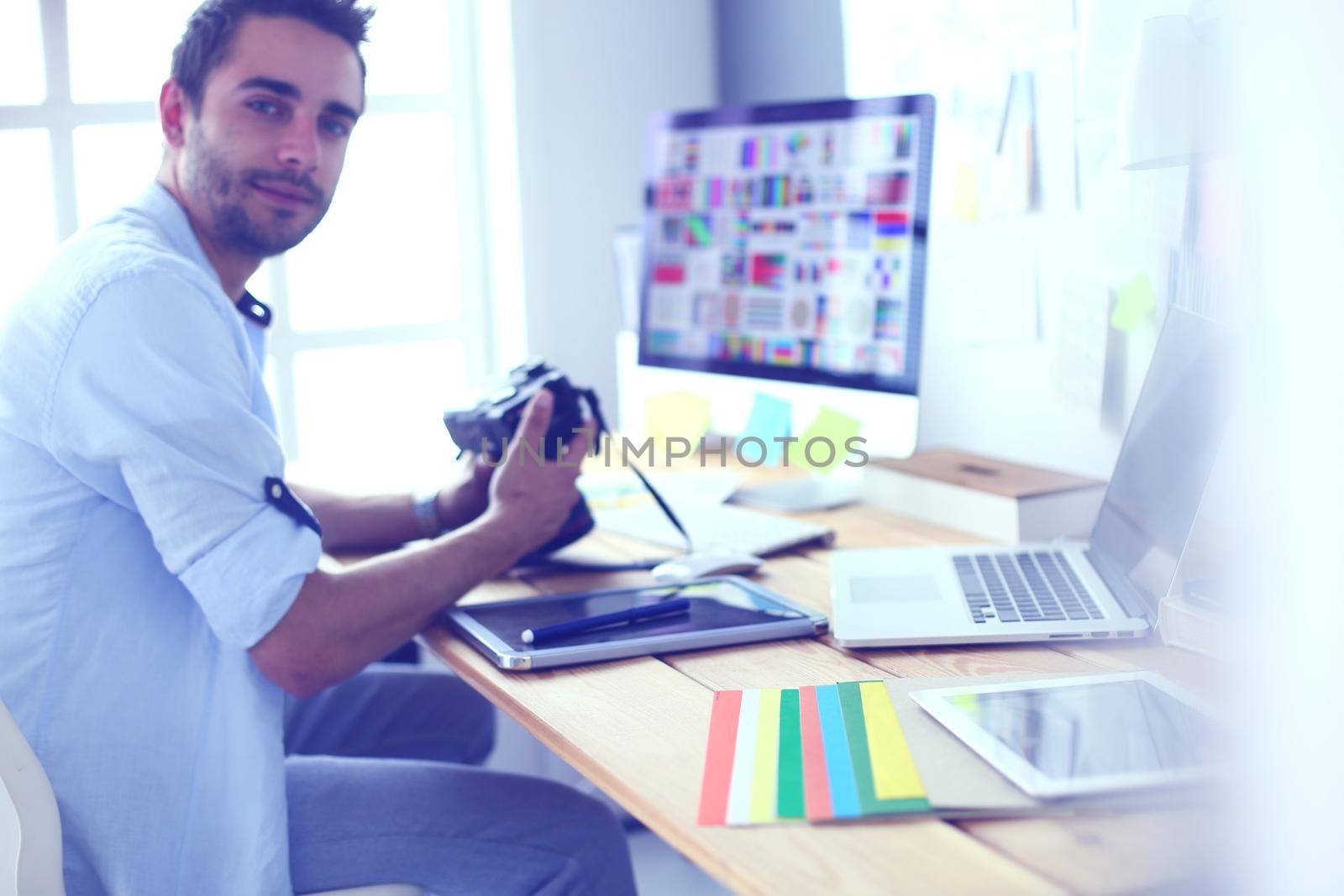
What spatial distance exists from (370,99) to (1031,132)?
4.70 ft

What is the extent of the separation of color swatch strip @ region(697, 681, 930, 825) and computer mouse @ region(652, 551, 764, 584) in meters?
0.34

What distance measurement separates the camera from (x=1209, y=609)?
0.88 m

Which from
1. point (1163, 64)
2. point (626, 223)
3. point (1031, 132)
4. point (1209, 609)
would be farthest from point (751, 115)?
point (1209, 609)

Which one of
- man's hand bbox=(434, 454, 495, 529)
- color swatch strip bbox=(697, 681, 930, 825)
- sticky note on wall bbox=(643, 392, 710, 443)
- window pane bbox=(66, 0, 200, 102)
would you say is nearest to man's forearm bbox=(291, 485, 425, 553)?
man's hand bbox=(434, 454, 495, 529)

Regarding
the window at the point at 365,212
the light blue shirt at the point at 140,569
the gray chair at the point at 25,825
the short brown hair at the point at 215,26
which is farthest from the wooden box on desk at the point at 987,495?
the window at the point at 365,212

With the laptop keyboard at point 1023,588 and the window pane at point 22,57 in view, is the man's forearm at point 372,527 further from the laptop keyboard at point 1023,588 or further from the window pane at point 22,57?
the window pane at point 22,57

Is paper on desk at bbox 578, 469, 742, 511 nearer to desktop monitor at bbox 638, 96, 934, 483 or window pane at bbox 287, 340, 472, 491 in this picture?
desktop monitor at bbox 638, 96, 934, 483

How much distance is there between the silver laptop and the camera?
3.13 feet

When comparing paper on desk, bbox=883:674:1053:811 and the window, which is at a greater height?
the window

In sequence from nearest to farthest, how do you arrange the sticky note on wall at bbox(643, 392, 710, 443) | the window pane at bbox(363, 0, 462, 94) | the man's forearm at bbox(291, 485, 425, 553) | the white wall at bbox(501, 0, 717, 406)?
1. the man's forearm at bbox(291, 485, 425, 553)
2. the sticky note on wall at bbox(643, 392, 710, 443)
3. the white wall at bbox(501, 0, 717, 406)
4. the window pane at bbox(363, 0, 462, 94)

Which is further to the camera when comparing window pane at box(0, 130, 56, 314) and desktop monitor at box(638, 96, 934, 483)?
window pane at box(0, 130, 56, 314)

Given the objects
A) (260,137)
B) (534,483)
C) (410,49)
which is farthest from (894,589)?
(410,49)

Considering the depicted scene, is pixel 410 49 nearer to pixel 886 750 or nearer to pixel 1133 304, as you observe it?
pixel 1133 304

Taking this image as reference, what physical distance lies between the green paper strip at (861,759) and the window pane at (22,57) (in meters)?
2.00
